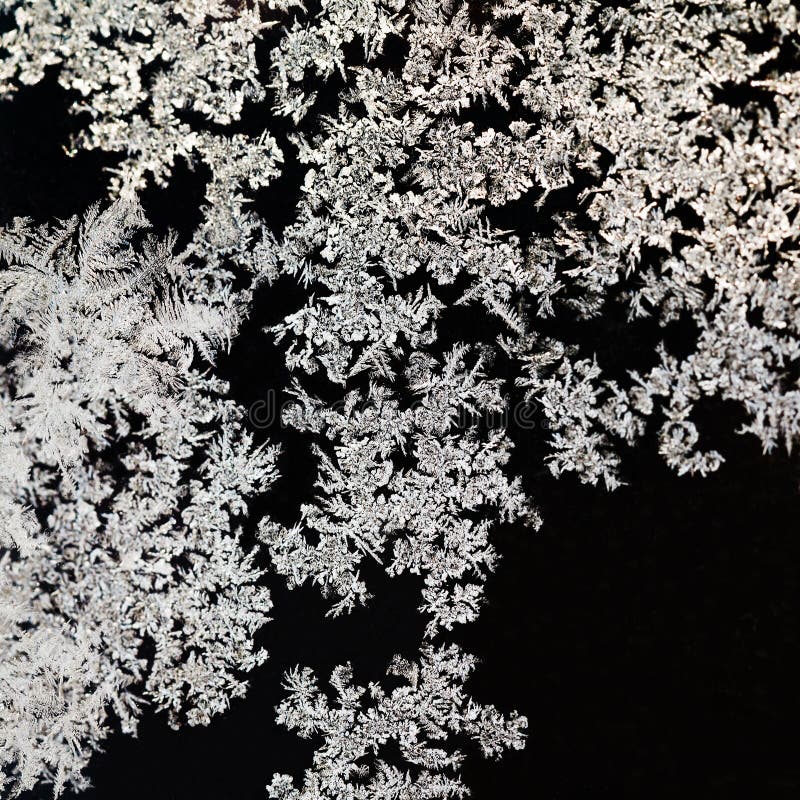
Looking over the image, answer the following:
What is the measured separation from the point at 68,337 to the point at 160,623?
0.50m

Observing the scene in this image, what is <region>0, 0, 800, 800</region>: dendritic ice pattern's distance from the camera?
105 cm

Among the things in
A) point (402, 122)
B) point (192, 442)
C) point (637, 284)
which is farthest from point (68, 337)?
point (637, 284)

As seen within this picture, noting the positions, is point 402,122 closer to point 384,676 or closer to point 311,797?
point 384,676

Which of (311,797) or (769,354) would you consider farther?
(311,797)

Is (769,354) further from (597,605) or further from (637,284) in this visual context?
(597,605)

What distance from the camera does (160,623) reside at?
112 centimetres

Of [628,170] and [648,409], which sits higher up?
[628,170]

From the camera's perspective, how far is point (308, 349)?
1.10 m

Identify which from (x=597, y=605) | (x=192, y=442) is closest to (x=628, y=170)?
(x=597, y=605)

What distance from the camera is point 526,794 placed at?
3.46ft

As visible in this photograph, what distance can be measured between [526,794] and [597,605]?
0.32 m

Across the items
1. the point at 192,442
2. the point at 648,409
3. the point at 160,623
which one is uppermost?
the point at 648,409

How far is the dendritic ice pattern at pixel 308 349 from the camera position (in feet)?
3.45

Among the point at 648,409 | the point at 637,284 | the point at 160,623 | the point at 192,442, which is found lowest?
the point at 160,623
